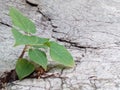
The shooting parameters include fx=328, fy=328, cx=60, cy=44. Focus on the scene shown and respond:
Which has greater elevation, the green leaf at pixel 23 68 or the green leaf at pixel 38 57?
the green leaf at pixel 38 57

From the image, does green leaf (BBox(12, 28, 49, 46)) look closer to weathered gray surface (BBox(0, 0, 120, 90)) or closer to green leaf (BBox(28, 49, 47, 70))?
green leaf (BBox(28, 49, 47, 70))

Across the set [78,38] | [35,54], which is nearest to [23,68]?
[35,54]

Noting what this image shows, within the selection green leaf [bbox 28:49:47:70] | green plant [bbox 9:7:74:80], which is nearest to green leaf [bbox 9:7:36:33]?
green plant [bbox 9:7:74:80]

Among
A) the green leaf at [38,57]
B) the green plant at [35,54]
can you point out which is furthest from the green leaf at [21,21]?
the green leaf at [38,57]

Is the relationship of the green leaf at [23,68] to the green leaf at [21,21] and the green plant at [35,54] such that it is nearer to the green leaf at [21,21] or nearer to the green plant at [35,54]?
the green plant at [35,54]

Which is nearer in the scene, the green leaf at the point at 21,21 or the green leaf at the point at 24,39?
the green leaf at the point at 24,39

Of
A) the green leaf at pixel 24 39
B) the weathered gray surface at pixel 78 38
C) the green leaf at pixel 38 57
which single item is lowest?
the weathered gray surface at pixel 78 38
